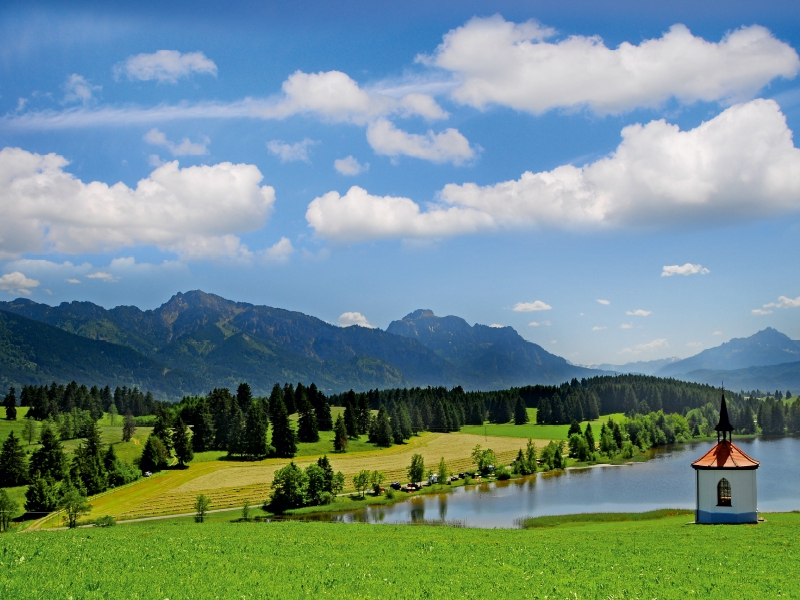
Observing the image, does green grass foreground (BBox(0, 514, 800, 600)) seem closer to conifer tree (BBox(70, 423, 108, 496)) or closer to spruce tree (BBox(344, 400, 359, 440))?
conifer tree (BBox(70, 423, 108, 496))

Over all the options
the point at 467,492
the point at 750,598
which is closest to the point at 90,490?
the point at 467,492

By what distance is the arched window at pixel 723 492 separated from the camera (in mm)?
45969

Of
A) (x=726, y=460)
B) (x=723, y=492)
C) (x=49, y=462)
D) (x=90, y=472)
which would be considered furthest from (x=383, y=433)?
(x=726, y=460)

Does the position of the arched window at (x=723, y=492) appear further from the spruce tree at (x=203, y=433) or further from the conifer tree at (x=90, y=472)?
the spruce tree at (x=203, y=433)

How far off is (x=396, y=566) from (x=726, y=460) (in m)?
34.2

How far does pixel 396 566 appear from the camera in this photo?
24.1 meters

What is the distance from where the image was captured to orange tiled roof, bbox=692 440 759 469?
4569 cm

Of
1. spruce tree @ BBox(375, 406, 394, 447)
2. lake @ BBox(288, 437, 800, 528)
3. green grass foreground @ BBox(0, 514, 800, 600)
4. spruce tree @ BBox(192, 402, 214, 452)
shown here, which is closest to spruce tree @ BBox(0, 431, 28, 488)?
spruce tree @ BBox(192, 402, 214, 452)

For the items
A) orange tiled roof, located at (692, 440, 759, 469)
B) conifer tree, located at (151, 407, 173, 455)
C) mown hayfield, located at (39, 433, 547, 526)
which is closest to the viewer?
orange tiled roof, located at (692, 440, 759, 469)

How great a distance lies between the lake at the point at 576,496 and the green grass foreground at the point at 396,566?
4164 cm

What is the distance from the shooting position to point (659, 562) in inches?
1029

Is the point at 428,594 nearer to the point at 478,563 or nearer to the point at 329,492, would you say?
the point at 478,563

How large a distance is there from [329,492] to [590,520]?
145ft

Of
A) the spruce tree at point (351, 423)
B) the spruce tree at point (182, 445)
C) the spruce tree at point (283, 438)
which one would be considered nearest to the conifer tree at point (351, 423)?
the spruce tree at point (351, 423)
